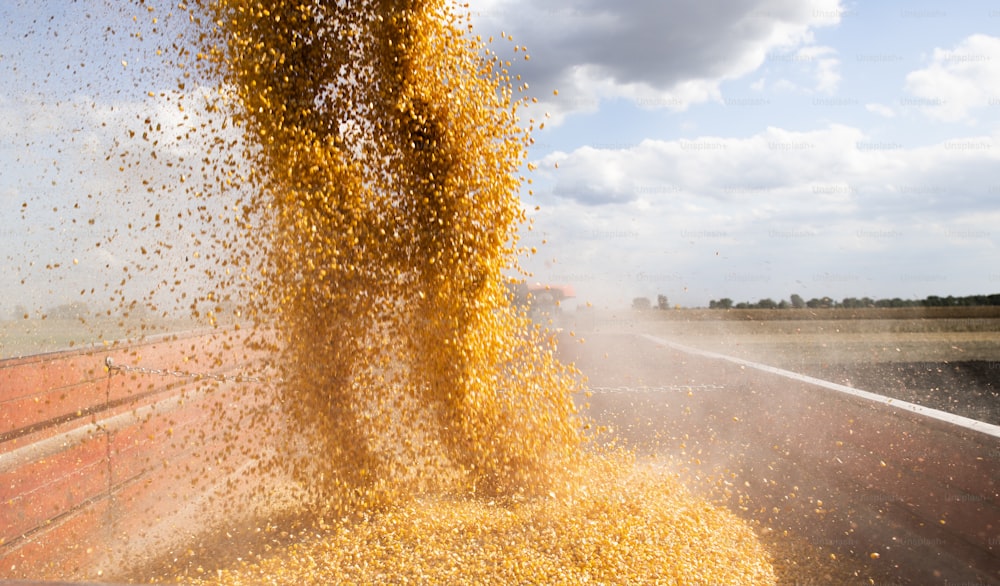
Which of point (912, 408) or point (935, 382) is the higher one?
point (912, 408)

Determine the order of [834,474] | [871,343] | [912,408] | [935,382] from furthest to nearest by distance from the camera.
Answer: [871,343], [935,382], [834,474], [912,408]

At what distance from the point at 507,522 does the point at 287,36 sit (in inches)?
96.2

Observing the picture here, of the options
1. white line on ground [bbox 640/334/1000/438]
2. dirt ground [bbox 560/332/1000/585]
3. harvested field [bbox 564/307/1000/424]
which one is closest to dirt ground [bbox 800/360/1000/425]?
harvested field [bbox 564/307/1000/424]

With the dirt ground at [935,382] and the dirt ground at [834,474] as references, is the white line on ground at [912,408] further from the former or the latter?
the dirt ground at [935,382]

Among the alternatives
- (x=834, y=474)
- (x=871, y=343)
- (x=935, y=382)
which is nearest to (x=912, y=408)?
(x=834, y=474)

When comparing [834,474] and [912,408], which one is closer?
[912,408]

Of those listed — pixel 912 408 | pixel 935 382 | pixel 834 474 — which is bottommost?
pixel 834 474

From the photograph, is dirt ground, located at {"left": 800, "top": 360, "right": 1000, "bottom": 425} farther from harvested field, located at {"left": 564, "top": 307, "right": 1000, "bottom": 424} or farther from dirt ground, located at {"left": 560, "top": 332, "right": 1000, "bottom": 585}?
dirt ground, located at {"left": 560, "top": 332, "right": 1000, "bottom": 585}

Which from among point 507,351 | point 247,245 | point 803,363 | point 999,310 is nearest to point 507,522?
point 507,351

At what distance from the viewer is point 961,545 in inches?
105

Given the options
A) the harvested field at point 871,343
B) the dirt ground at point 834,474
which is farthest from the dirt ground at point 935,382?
the dirt ground at point 834,474

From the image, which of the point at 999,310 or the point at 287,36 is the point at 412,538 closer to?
the point at 287,36

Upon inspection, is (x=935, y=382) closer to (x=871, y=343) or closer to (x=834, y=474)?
(x=834, y=474)

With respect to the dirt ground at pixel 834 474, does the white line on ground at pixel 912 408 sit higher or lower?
higher
